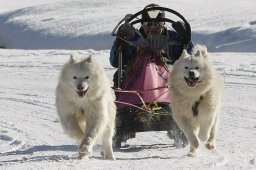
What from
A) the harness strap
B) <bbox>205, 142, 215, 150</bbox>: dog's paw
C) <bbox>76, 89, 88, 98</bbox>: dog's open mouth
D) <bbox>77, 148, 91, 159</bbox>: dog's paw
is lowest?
<bbox>205, 142, 215, 150</bbox>: dog's paw

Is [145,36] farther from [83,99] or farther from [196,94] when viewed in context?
[83,99]

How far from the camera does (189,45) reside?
711cm

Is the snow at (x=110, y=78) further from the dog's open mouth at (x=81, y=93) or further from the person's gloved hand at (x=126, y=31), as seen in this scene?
the person's gloved hand at (x=126, y=31)

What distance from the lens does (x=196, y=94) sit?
240 inches

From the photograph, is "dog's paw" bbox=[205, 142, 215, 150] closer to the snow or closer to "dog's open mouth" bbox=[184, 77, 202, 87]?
the snow

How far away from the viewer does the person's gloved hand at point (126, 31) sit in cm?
699

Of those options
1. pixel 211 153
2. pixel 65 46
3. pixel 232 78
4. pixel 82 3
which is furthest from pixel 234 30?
pixel 211 153

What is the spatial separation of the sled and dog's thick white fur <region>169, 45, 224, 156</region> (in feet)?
1.25

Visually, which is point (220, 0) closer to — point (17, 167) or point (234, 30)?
point (234, 30)

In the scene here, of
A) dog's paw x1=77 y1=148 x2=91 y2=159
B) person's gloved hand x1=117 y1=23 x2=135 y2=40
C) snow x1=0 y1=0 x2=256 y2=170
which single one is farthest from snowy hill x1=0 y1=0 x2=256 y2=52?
dog's paw x1=77 y1=148 x2=91 y2=159

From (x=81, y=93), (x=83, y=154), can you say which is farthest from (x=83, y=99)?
(x=83, y=154)

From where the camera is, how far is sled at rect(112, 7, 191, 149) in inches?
255

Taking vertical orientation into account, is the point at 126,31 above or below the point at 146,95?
above

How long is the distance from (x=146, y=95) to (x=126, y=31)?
777 mm
